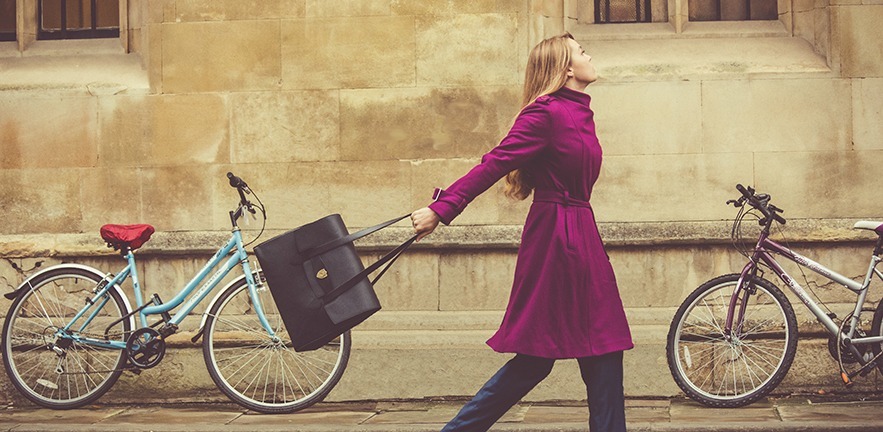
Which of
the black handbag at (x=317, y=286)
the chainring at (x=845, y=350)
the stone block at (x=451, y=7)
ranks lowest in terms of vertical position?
the chainring at (x=845, y=350)

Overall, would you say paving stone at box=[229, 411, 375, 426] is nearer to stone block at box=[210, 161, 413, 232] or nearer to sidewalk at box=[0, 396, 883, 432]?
sidewalk at box=[0, 396, 883, 432]

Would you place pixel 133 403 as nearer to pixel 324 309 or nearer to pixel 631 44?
pixel 324 309

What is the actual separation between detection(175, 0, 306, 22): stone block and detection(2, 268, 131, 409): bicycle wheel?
1814 mm

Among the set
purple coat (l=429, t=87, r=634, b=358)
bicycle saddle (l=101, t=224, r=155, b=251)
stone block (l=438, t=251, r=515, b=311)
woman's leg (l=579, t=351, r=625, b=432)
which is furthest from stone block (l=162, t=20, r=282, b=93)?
woman's leg (l=579, t=351, r=625, b=432)

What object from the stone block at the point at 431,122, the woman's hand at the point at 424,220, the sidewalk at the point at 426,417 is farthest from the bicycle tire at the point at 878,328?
the woman's hand at the point at 424,220

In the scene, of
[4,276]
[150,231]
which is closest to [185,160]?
[150,231]

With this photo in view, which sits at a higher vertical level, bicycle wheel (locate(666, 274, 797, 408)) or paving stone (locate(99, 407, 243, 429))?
bicycle wheel (locate(666, 274, 797, 408))

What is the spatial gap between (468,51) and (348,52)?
77 centimetres

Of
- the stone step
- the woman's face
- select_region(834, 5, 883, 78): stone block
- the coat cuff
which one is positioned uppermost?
select_region(834, 5, 883, 78): stone block

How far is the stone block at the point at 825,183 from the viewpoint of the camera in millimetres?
7234

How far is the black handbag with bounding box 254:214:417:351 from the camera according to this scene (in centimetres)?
455

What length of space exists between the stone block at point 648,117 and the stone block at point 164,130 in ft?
7.98

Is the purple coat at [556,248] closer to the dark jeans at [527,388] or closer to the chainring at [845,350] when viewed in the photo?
the dark jeans at [527,388]

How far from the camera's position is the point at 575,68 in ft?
14.6
